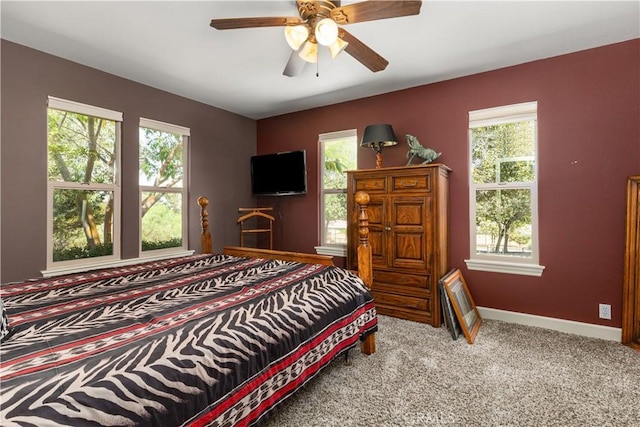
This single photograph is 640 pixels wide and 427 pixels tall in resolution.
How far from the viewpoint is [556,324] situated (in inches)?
114

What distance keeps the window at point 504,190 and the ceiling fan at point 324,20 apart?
1.86m

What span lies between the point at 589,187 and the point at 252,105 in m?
3.83

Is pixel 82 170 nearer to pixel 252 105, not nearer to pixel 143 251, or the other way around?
pixel 143 251

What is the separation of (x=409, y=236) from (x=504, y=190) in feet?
3.57

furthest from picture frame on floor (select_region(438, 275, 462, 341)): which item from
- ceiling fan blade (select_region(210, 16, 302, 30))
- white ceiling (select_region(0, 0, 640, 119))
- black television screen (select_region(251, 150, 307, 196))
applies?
ceiling fan blade (select_region(210, 16, 302, 30))

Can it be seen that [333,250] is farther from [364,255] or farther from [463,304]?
[364,255]

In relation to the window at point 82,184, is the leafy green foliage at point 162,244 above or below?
below

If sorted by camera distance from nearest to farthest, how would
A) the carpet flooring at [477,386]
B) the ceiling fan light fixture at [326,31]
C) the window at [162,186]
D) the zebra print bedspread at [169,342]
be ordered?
the zebra print bedspread at [169,342]
the carpet flooring at [477,386]
the ceiling fan light fixture at [326,31]
the window at [162,186]

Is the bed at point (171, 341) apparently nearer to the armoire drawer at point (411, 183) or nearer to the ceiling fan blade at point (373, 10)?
the armoire drawer at point (411, 183)

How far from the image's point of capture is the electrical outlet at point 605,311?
8.82ft

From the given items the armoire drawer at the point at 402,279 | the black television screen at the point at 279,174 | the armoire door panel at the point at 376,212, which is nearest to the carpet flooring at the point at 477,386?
the armoire drawer at the point at 402,279

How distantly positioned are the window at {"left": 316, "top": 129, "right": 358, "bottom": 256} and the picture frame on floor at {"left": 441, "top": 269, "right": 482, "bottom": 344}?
1503 millimetres

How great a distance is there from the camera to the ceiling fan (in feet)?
5.87

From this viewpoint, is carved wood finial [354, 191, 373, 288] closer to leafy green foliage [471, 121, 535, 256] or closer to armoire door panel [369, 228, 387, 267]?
armoire door panel [369, 228, 387, 267]
